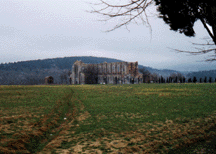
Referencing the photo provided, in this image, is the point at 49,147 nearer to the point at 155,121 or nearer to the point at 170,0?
the point at 155,121

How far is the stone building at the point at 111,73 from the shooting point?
96.1 m

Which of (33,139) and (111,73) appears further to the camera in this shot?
(111,73)

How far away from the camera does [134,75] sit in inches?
3760

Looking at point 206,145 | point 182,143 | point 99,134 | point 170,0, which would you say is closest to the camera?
point 206,145

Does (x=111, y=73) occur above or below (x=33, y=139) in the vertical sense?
above

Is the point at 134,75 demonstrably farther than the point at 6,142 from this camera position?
Yes

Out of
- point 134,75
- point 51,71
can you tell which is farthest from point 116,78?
point 51,71

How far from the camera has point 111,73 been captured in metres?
107

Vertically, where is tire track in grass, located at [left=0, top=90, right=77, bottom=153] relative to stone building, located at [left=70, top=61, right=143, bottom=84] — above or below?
below

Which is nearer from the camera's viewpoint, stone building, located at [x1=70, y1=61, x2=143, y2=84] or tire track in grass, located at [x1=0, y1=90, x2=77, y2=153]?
tire track in grass, located at [x1=0, y1=90, x2=77, y2=153]

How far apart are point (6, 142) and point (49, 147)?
1091mm

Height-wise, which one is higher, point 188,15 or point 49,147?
point 188,15

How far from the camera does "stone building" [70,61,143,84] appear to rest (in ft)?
315

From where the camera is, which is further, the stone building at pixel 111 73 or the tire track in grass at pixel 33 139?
the stone building at pixel 111 73
